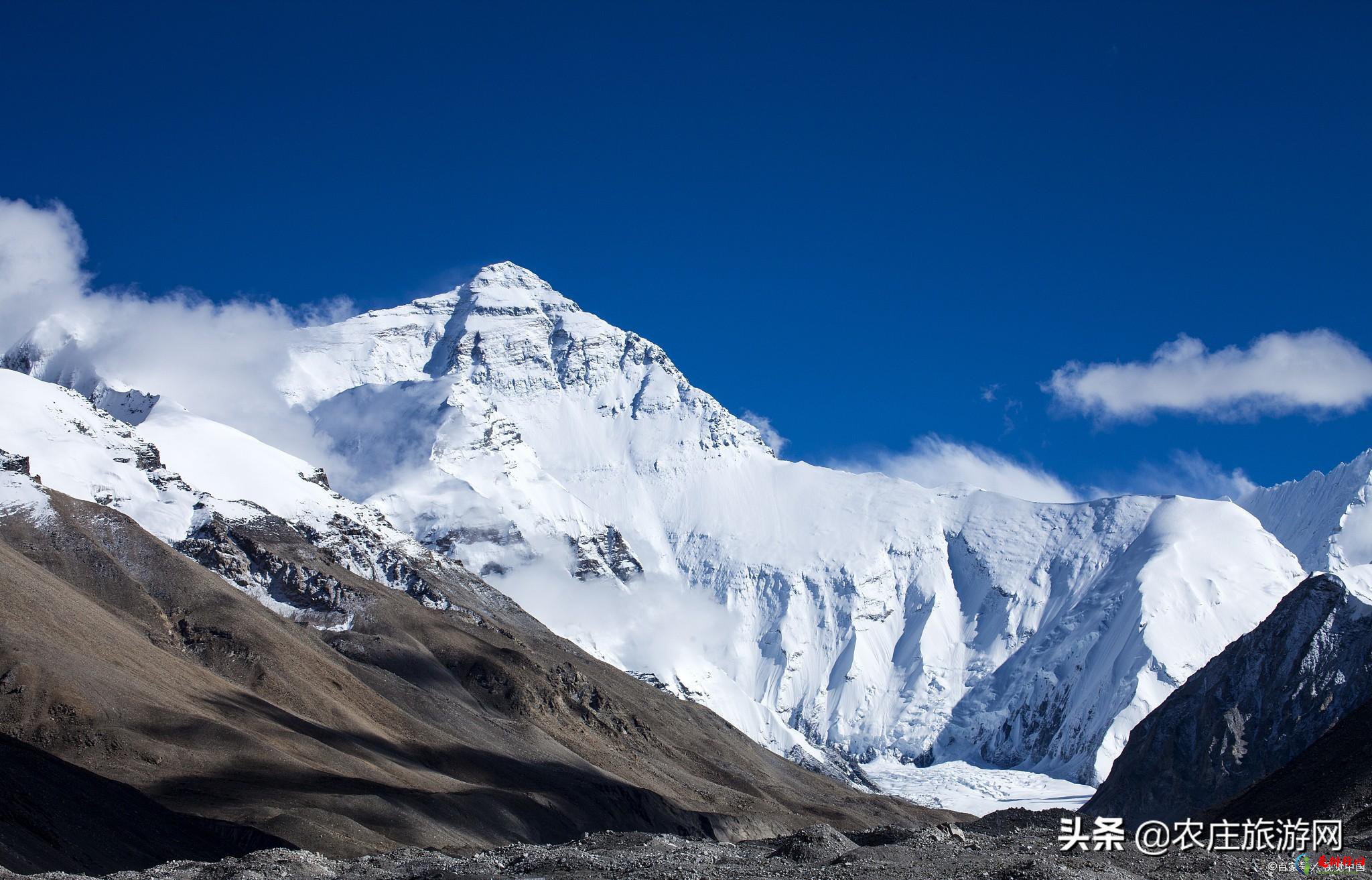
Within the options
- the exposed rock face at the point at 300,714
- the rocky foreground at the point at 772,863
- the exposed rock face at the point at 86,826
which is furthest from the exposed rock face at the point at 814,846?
the exposed rock face at the point at 86,826

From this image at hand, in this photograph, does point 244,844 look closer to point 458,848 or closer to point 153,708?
point 458,848

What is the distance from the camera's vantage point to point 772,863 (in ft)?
190

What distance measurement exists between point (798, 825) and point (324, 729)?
56476 millimetres

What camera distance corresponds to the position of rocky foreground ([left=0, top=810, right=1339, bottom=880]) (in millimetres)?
49469

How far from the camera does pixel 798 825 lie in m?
156

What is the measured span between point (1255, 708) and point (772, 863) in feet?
435

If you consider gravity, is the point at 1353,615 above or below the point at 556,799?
above

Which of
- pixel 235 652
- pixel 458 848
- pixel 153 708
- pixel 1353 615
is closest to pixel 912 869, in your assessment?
pixel 458 848

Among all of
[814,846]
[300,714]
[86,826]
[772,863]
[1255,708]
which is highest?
[1255,708]

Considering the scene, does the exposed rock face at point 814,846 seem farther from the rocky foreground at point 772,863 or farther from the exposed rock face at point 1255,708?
the exposed rock face at point 1255,708

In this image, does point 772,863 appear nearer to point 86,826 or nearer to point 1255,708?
point 86,826

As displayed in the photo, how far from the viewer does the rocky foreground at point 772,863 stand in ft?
162

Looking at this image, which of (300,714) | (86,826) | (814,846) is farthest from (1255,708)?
(86,826)

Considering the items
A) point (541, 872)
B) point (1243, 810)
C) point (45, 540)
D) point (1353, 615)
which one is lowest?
point (541, 872)
